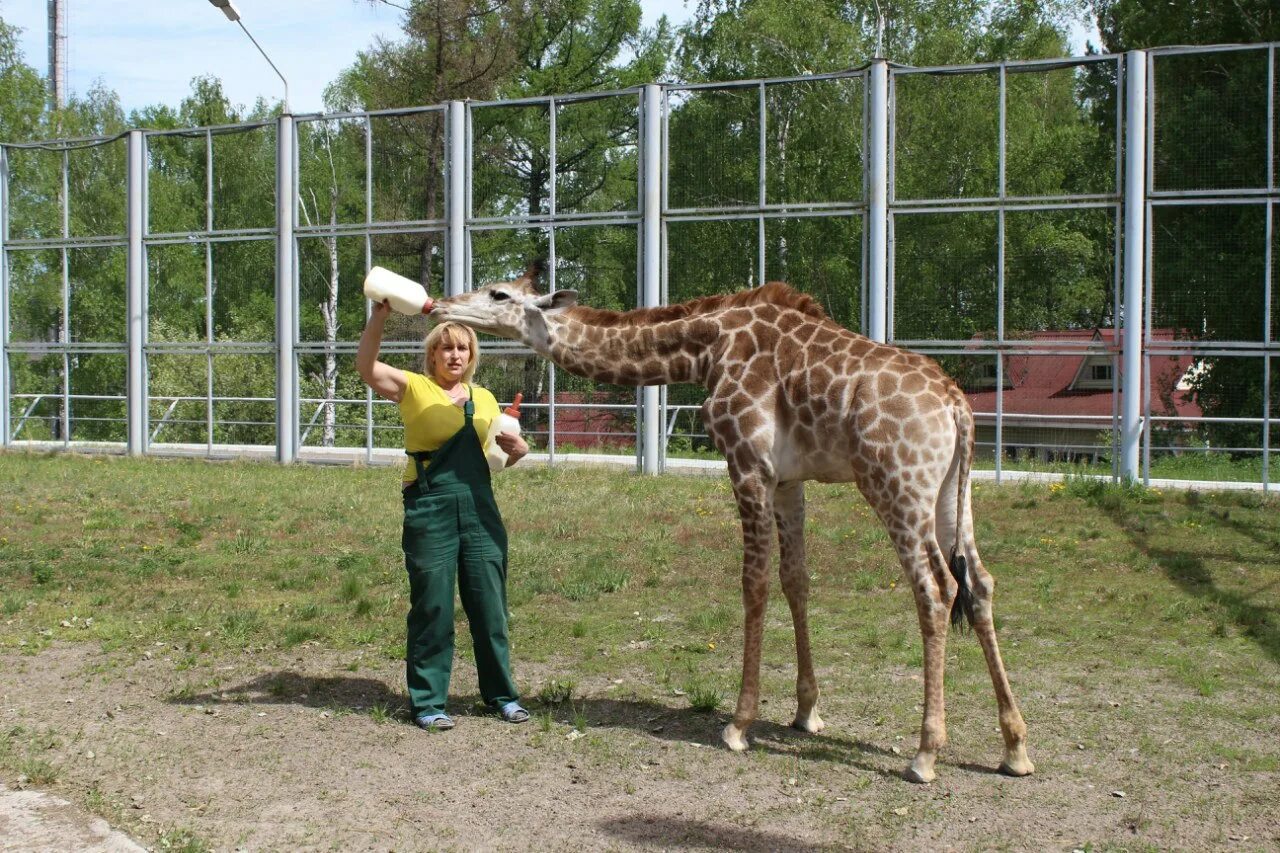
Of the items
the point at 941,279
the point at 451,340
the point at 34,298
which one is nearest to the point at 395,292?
the point at 451,340

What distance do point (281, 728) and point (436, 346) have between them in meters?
2.30

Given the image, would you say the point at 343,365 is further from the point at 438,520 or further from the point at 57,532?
the point at 438,520

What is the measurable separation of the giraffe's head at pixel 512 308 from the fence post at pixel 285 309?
1734cm

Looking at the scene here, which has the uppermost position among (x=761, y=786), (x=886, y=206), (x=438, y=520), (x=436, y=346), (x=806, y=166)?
(x=806, y=166)

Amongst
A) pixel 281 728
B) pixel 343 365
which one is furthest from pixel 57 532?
pixel 343 365

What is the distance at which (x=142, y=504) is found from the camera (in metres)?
16.7

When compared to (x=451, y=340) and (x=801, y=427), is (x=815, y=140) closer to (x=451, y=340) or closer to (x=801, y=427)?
(x=451, y=340)

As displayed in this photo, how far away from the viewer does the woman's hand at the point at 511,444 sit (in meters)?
7.55

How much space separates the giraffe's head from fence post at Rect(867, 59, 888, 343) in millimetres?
12944

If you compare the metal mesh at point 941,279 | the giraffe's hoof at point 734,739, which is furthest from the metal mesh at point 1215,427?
the giraffe's hoof at point 734,739

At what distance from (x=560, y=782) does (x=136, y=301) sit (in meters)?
21.9

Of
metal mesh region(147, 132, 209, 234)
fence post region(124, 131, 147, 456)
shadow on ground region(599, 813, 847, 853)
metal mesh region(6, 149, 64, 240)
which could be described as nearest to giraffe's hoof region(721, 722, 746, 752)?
shadow on ground region(599, 813, 847, 853)

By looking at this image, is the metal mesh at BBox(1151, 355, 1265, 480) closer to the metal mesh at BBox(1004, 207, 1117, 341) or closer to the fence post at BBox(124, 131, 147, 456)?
the metal mesh at BBox(1004, 207, 1117, 341)

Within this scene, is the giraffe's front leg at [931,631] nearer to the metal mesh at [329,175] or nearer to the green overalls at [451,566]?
the green overalls at [451,566]
